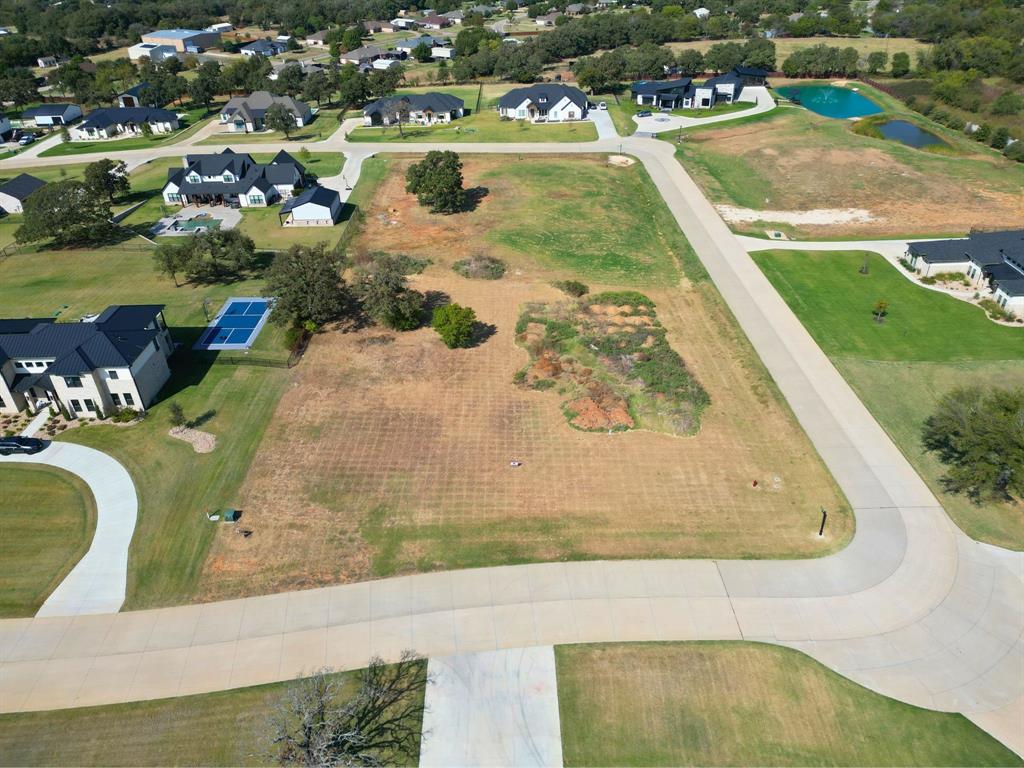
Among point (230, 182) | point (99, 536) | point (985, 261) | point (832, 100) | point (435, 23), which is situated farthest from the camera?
point (435, 23)

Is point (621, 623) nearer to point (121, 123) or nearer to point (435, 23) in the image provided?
point (121, 123)

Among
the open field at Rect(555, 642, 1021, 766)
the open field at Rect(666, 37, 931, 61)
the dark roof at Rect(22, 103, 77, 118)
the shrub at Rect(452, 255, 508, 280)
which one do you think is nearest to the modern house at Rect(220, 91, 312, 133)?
the dark roof at Rect(22, 103, 77, 118)

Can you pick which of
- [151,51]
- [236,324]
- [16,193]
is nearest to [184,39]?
[151,51]

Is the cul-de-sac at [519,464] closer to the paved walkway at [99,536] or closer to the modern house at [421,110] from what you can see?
the paved walkway at [99,536]

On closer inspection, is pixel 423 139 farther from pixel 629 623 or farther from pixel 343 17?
pixel 343 17

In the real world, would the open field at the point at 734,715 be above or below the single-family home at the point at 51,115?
below

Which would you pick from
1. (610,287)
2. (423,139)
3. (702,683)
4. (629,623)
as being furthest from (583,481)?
(423,139)

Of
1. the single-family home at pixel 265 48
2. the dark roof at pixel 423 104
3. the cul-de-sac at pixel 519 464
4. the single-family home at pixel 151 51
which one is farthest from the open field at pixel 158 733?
the single-family home at pixel 151 51
